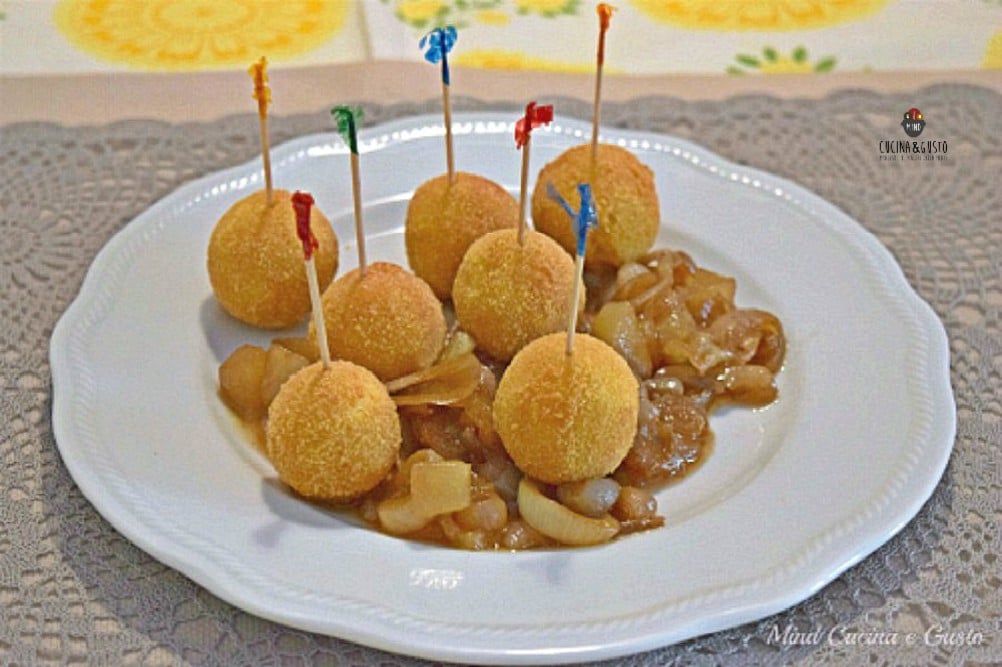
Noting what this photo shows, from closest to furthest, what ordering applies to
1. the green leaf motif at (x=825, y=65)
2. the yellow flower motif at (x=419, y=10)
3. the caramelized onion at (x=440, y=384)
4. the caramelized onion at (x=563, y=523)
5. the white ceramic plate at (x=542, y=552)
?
1. the white ceramic plate at (x=542, y=552)
2. the caramelized onion at (x=563, y=523)
3. the caramelized onion at (x=440, y=384)
4. the green leaf motif at (x=825, y=65)
5. the yellow flower motif at (x=419, y=10)

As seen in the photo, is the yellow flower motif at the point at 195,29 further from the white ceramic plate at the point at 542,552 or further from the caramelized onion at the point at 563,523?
the caramelized onion at the point at 563,523

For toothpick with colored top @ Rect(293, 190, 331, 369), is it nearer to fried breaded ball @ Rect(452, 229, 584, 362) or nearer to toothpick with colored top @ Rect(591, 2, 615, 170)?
fried breaded ball @ Rect(452, 229, 584, 362)

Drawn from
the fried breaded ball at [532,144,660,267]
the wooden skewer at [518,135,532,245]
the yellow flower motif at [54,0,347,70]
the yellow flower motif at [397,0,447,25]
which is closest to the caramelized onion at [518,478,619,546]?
the wooden skewer at [518,135,532,245]

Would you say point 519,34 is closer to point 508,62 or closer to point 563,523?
point 508,62

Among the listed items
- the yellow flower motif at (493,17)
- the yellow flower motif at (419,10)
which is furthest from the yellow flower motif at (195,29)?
the yellow flower motif at (493,17)

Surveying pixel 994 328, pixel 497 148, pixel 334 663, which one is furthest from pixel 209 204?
pixel 994 328

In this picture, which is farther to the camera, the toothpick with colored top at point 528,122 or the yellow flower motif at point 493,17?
the yellow flower motif at point 493,17
